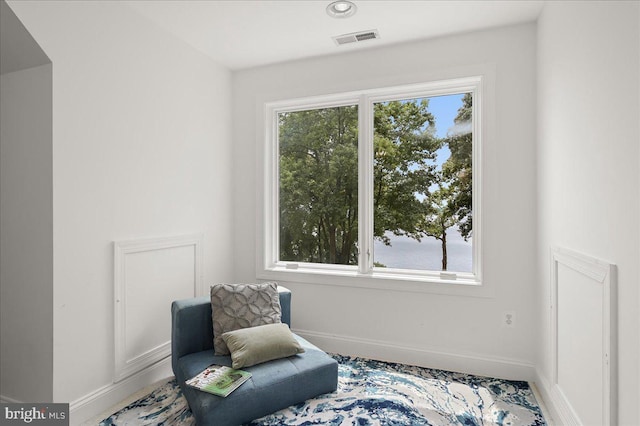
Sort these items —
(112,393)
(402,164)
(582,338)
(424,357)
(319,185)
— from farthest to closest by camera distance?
(319,185) → (402,164) → (424,357) → (112,393) → (582,338)

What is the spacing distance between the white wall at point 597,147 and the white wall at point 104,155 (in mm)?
2478

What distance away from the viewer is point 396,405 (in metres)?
2.16

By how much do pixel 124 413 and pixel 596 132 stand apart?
2.79 meters

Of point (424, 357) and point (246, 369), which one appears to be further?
point (424, 357)

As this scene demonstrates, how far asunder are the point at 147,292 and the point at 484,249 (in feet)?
7.74

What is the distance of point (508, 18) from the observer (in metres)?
2.51

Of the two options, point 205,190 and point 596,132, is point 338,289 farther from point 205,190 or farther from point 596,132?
Result: point 596,132

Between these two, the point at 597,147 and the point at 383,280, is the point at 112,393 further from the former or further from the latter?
the point at 597,147

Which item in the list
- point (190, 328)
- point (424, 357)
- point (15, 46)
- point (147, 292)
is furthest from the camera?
point (424, 357)

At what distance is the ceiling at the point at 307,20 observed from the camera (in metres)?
2.35

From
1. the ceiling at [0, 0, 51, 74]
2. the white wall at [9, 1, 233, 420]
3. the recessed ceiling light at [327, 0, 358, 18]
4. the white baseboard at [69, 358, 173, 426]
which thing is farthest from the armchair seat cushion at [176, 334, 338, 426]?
the recessed ceiling light at [327, 0, 358, 18]

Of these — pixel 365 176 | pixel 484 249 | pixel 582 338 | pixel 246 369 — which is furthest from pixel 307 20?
pixel 582 338

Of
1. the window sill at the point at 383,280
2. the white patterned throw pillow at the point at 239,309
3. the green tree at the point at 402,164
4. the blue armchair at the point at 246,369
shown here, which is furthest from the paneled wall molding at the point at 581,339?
the white patterned throw pillow at the point at 239,309

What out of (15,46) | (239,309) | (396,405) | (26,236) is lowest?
(396,405)
